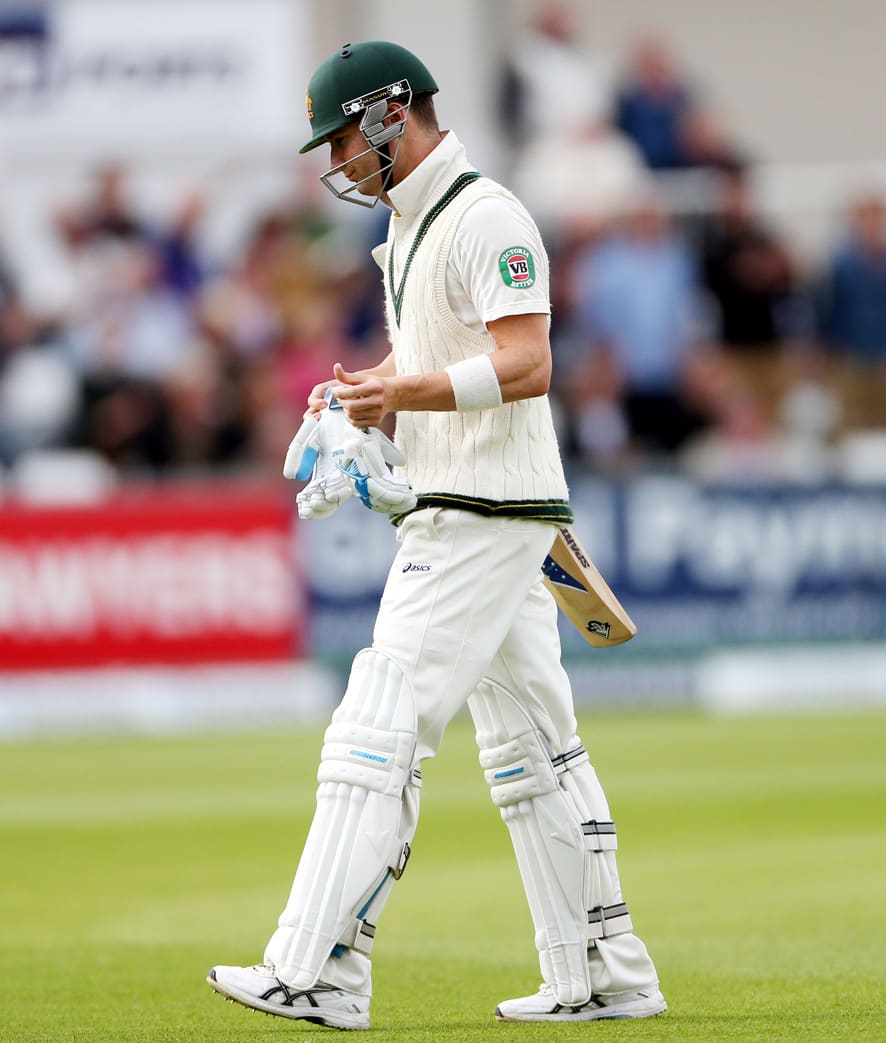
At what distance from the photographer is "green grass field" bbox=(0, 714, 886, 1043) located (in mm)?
5148

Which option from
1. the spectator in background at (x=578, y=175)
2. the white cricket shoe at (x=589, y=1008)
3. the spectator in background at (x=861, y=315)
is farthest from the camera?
the spectator in background at (x=578, y=175)

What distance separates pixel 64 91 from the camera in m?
17.6

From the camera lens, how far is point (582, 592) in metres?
5.33

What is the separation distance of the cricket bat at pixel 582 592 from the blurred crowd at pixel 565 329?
30.9 feet

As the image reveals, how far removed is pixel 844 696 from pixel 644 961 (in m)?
10.2

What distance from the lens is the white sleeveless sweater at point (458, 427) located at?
16.2ft

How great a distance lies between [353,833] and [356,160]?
156 cm

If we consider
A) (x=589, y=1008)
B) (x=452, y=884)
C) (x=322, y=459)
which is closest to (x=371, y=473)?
(x=322, y=459)

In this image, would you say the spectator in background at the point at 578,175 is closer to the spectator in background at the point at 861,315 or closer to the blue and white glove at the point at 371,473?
the spectator in background at the point at 861,315

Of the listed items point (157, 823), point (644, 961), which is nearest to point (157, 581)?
point (157, 823)

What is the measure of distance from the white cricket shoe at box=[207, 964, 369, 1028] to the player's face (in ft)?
5.98

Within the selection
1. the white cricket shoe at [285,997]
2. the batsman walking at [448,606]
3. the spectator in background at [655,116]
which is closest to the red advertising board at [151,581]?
the spectator in background at [655,116]

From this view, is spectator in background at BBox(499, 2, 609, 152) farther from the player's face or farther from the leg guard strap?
the leg guard strap

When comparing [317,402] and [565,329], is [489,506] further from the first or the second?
[565,329]
